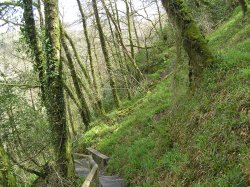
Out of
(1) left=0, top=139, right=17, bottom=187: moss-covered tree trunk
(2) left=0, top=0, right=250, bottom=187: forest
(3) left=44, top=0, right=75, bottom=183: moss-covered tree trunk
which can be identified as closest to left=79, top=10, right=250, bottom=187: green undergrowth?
(2) left=0, top=0, right=250, bottom=187: forest

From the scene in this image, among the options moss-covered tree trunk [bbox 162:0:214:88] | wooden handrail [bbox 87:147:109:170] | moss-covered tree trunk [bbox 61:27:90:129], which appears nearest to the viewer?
moss-covered tree trunk [bbox 162:0:214:88]

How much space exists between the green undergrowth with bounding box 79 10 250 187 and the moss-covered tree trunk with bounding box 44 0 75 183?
1.95m

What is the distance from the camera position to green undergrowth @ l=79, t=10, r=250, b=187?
19.1 feet

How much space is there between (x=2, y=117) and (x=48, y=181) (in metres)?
4.31

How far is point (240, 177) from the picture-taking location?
5.04 meters

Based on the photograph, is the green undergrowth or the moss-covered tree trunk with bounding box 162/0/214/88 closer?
the green undergrowth

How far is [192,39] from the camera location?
8.97 meters

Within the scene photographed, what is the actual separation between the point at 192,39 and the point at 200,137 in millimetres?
3135

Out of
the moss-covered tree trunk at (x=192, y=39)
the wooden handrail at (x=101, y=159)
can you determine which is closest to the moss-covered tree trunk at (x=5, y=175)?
the wooden handrail at (x=101, y=159)

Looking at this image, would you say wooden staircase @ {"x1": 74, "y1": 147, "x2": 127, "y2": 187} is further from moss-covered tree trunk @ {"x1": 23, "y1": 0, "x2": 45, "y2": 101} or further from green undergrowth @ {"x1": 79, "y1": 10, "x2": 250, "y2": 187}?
moss-covered tree trunk @ {"x1": 23, "y1": 0, "x2": 45, "y2": 101}

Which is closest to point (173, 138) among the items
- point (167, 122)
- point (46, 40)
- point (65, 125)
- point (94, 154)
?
point (167, 122)

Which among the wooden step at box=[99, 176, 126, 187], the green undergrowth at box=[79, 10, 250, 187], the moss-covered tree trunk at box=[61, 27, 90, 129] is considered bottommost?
the wooden step at box=[99, 176, 126, 187]

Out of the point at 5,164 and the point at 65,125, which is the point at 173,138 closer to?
the point at 65,125

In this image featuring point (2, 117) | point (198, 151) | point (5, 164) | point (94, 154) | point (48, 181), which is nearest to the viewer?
point (198, 151)
